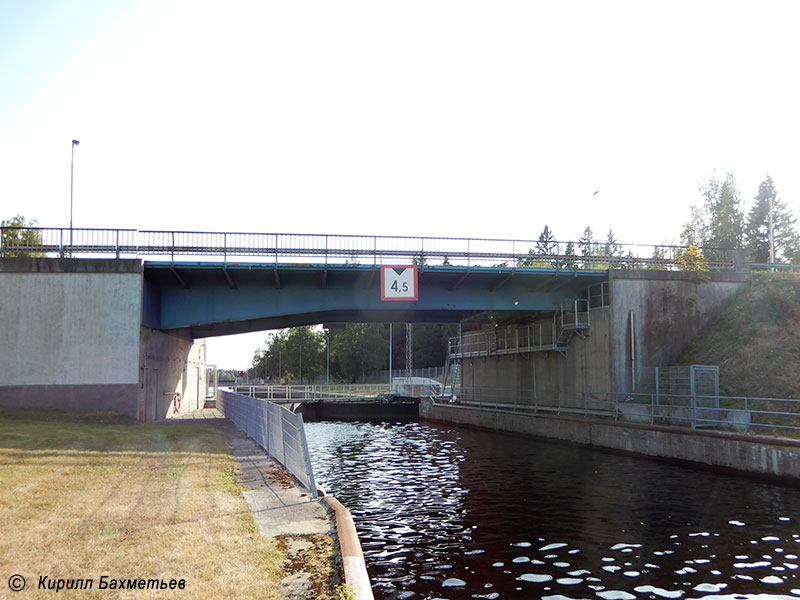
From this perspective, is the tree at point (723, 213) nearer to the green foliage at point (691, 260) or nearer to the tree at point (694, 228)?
the tree at point (694, 228)

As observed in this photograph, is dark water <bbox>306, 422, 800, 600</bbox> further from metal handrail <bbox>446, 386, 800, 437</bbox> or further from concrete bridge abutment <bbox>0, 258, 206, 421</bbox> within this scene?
concrete bridge abutment <bbox>0, 258, 206, 421</bbox>

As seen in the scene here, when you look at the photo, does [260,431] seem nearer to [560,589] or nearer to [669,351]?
[560,589]

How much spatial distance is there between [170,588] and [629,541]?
28.0 ft

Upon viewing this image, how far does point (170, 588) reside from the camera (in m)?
5.99

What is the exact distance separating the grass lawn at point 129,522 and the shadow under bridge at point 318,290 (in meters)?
Answer: 11.4

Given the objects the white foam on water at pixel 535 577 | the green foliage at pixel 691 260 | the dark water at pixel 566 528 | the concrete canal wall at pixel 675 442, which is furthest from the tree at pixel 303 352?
the white foam on water at pixel 535 577

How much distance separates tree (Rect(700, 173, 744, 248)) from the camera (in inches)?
2672

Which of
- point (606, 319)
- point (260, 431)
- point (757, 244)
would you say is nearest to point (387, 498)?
point (260, 431)

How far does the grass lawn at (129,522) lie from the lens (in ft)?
20.9

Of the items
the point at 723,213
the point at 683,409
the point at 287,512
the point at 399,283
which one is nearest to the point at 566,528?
the point at 287,512

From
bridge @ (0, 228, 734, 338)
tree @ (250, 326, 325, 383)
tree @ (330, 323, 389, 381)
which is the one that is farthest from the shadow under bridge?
tree @ (250, 326, 325, 383)

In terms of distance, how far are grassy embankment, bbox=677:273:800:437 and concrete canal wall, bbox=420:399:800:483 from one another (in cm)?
169

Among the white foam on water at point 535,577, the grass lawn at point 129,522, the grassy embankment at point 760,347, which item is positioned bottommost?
the white foam on water at point 535,577

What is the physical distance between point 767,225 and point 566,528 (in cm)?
9410
